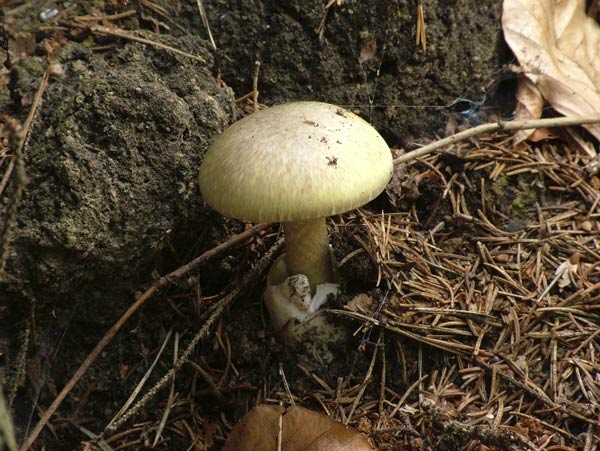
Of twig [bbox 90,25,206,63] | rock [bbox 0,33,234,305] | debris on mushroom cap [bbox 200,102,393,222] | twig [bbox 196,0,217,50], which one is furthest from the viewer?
twig [bbox 196,0,217,50]

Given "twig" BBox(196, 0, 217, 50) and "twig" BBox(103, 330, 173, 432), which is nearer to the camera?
"twig" BBox(103, 330, 173, 432)

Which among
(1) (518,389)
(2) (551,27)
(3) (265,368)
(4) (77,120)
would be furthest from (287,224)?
(2) (551,27)

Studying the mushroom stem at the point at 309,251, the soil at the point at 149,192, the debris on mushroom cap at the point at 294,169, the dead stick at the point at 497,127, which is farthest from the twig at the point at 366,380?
the dead stick at the point at 497,127

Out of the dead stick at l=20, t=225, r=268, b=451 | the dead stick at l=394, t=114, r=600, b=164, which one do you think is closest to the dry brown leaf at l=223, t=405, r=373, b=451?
the dead stick at l=20, t=225, r=268, b=451

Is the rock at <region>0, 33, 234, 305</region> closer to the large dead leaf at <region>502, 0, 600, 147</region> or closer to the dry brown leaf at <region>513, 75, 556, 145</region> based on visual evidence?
the dry brown leaf at <region>513, 75, 556, 145</region>

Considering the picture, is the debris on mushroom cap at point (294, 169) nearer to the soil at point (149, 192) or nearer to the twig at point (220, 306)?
the soil at point (149, 192)

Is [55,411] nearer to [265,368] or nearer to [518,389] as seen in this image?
[265,368]
